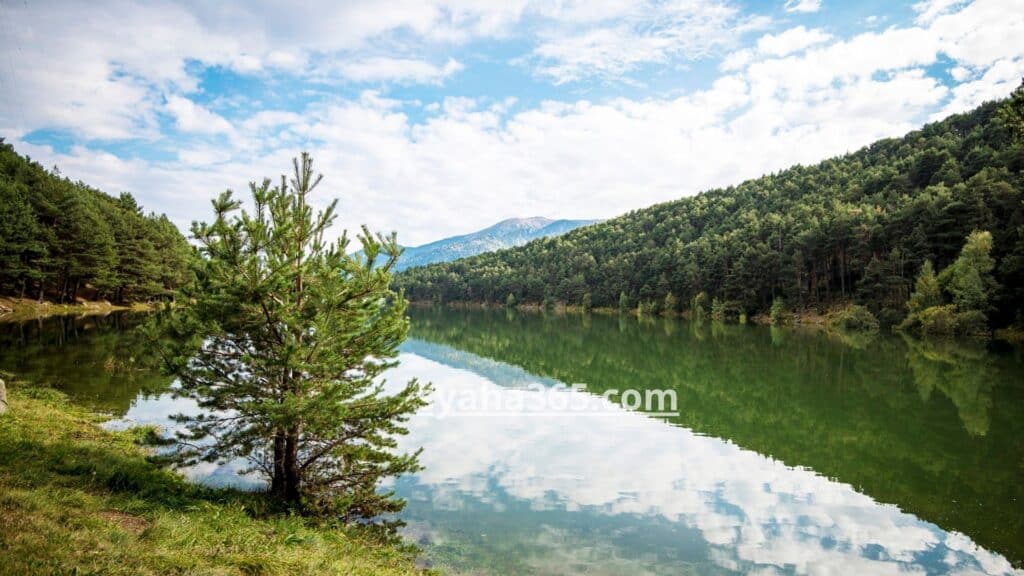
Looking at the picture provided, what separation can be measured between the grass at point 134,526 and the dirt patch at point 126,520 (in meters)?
0.03

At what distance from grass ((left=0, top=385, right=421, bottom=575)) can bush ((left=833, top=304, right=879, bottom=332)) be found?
72873 mm

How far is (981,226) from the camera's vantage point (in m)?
63.3

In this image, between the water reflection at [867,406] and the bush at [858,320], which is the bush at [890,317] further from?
the water reflection at [867,406]

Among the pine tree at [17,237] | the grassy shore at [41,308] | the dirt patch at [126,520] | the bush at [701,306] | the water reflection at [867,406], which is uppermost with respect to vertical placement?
the pine tree at [17,237]

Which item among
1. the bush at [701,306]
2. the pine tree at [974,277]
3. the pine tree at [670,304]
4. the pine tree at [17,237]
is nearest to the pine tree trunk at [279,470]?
the pine tree at [17,237]

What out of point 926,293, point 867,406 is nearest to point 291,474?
point 867,406

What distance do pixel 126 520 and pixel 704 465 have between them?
15069 mm

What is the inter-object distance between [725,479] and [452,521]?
8.36 metres

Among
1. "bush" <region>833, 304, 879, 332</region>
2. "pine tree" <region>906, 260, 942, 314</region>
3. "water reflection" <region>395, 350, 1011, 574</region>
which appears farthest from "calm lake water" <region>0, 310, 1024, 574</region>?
"bush" <region>833, 304, 879, 332</region>

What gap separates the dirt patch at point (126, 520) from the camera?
26.0ft

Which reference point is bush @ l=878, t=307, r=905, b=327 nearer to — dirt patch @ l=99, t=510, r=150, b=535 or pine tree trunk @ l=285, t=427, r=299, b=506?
pine tree trunk @ l=285, t=427, r=299, b=506

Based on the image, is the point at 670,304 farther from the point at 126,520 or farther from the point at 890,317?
the point at 126,520

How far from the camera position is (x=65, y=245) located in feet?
199

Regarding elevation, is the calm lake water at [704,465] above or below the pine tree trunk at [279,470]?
below
